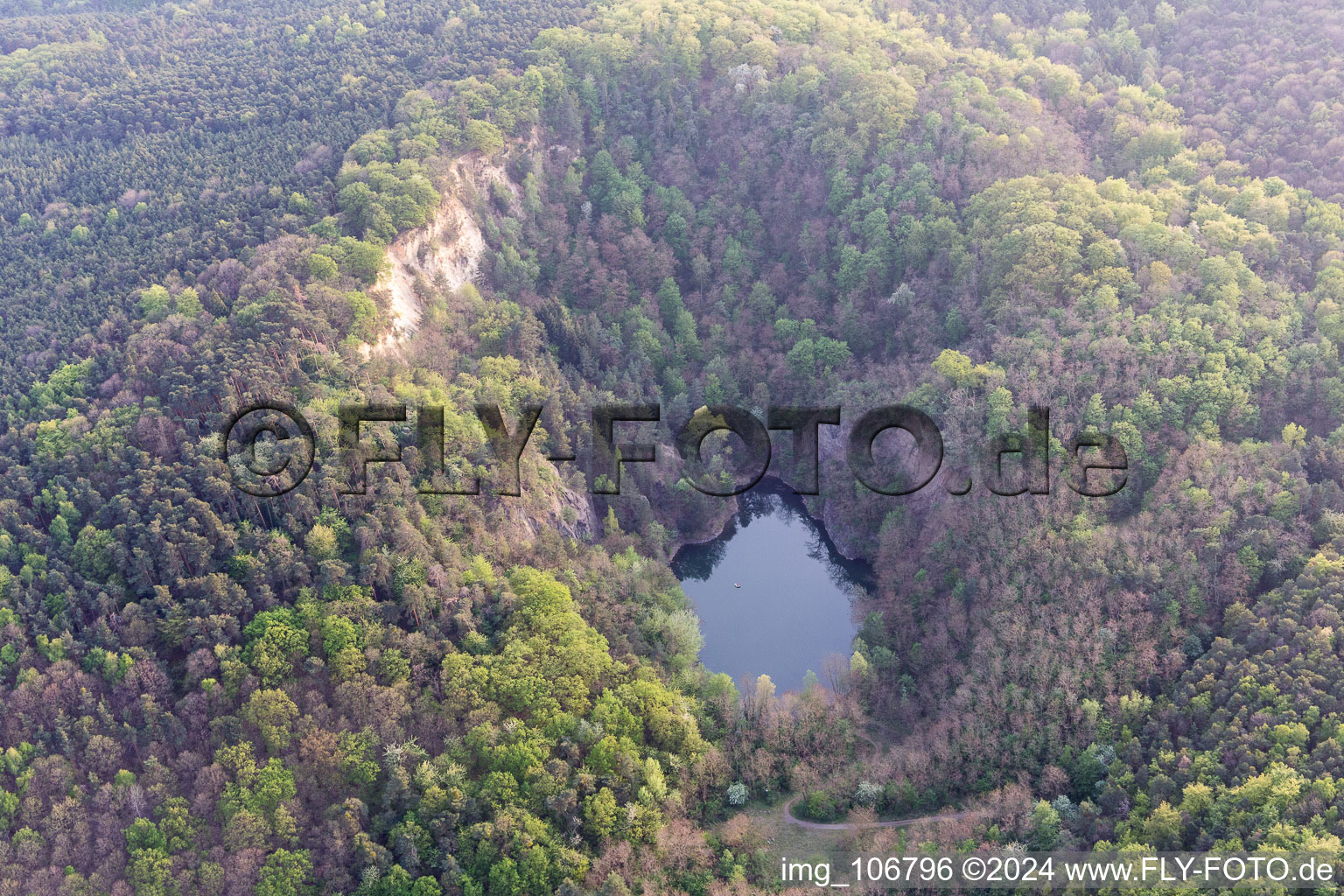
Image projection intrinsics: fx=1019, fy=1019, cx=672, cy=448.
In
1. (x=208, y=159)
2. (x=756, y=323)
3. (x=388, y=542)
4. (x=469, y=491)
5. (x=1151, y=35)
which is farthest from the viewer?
(x=1151, y=35)

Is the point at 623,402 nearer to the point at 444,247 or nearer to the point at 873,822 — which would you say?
the point at 444,247

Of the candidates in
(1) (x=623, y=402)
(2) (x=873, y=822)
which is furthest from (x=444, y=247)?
(2) (x=873, y=822)

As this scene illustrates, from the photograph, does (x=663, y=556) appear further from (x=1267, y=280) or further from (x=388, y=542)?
(x=1267, y=280)

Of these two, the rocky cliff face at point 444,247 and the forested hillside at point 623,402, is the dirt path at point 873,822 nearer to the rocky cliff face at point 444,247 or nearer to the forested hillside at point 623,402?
the forested hillside at point 623,402

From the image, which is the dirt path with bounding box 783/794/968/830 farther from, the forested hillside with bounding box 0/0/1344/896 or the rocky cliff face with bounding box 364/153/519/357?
the rocky cliff face with bounding box 364/153/519/357

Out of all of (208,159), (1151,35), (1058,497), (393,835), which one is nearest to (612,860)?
(393,835)

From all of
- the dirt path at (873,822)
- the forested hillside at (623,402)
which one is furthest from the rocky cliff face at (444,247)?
the dirt path at (873,822)

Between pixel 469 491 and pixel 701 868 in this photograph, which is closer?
pixel 701 868

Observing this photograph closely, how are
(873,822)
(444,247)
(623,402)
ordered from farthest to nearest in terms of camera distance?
(623,402)
(444,247)
(873,822)

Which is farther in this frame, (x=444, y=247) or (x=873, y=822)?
(x=444, y=247)
